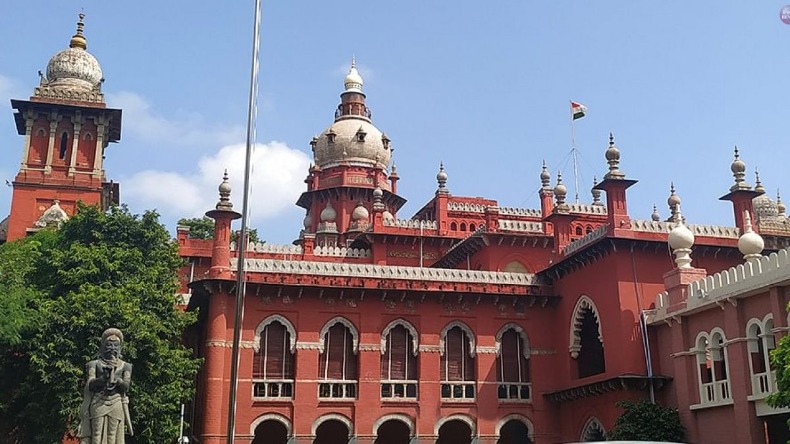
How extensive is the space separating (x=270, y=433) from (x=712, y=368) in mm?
14629

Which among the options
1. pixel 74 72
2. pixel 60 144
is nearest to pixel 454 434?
pixel 60 144

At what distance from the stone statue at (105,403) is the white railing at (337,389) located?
547 inches

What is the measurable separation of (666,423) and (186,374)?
1343 cm

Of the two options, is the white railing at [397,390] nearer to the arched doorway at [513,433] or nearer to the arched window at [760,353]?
the arched doorway at [513,433]

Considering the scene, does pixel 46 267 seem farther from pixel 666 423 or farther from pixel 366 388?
pixel 666 423

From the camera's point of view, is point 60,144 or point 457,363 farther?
point 60,144

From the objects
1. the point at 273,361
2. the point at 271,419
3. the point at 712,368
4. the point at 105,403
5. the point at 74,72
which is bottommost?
the point at 105,403

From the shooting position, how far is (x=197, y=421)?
26781 mm

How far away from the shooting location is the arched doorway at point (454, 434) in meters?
30.0

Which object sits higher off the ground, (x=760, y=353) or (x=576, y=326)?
(x=576, y=326)

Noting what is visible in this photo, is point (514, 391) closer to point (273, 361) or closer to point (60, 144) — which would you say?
point (273, 361)

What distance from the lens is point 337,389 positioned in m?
26.6

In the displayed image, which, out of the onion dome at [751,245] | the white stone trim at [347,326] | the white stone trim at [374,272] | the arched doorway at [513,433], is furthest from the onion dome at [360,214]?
the onion dome at [751,245]

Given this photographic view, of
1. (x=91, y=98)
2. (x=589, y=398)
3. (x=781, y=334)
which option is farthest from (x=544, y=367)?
(x=91, y=98)
